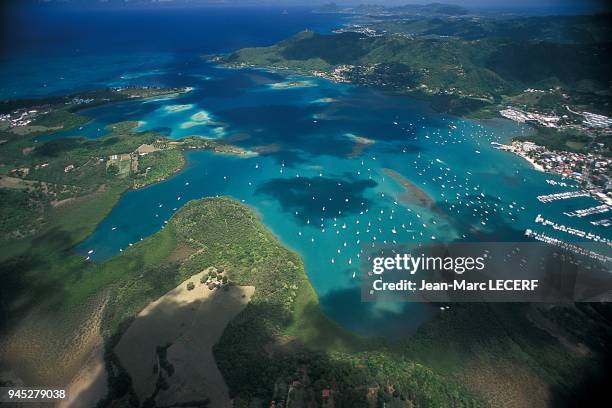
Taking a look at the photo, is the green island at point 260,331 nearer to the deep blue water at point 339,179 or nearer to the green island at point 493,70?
the deep blue water at point 339,179

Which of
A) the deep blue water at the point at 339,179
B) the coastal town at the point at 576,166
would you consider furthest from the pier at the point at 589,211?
the coastal town at the point at 576,166

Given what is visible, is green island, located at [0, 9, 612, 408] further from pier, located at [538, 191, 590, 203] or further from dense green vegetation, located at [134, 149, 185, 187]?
pier, located at [538, 191, 590, 203]

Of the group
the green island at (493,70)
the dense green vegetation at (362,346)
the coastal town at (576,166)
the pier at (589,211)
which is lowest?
the dense green vegetation at (362,346)

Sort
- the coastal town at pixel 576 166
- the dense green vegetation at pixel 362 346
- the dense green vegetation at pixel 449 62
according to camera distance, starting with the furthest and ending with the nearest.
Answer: the dense green vegetation at pixel 449 62 < the coastal town at pixel 576 166 < the dense green vegetation at pixel 362 346

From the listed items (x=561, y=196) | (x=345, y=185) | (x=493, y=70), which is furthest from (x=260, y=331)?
(x=493, y=70)

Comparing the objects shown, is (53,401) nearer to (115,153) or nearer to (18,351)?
(18,351)

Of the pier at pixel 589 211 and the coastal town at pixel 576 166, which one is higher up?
the coastal town at pixel 576 166

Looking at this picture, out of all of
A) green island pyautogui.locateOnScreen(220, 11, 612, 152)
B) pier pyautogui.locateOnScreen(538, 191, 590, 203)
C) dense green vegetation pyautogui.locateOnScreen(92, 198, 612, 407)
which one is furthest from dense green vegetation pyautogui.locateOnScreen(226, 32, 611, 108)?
dense green vegetation pyautogui.locateOnScreen(92, 198, 612, 407)
